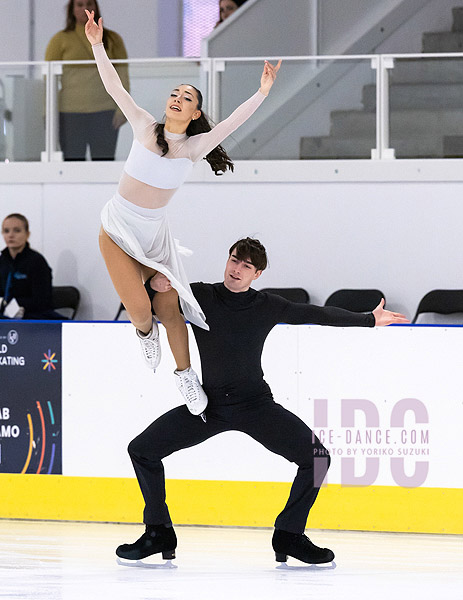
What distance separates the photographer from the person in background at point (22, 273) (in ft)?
24.6

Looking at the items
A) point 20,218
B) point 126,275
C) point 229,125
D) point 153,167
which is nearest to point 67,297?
point 20,218

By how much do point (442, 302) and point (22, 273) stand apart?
9.98 ft

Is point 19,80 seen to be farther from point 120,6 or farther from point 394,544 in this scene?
point 394,544

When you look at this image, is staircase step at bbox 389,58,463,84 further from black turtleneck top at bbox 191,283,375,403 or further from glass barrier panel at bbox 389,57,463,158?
black turtleneck top at bbox 191,283,375,403

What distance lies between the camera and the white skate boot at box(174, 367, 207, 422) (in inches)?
173

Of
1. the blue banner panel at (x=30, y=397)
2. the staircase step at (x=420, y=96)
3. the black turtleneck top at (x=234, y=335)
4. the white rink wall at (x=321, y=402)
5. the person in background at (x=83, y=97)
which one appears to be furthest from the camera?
the person in background at (x=83, y=97)

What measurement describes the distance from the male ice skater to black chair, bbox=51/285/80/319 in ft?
12.1

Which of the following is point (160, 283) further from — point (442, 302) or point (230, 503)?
point (442, 302)

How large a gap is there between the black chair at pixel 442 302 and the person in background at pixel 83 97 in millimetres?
2578

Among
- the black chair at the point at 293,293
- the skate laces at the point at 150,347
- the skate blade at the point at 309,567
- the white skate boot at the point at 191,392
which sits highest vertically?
the black chair at the point at 293,293

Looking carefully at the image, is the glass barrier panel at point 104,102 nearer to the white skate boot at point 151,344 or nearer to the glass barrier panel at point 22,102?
the glass barrier panel at point 22,102

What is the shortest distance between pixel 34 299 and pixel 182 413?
3259 millimetres

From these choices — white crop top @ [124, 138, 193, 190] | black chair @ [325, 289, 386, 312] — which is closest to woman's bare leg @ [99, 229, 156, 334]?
white crop top @ [124, 138, 193, 190]

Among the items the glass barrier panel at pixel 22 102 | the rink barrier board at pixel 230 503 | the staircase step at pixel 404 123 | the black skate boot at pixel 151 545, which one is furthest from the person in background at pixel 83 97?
the black skate boot at pixel 151 545
